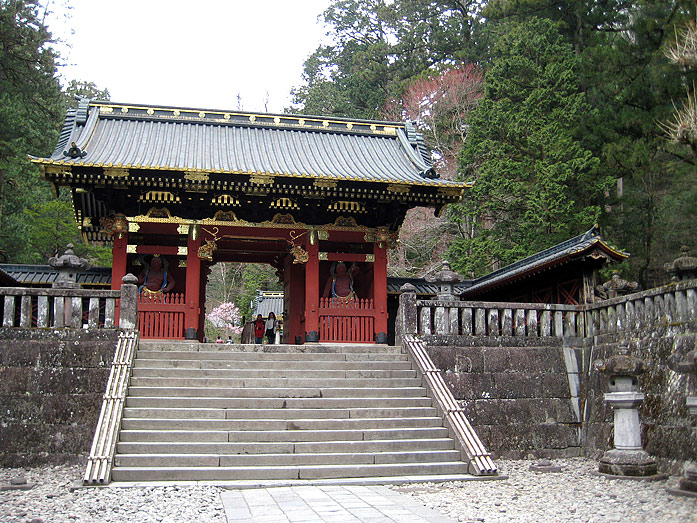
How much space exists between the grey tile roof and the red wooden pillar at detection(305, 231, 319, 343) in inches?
70.2

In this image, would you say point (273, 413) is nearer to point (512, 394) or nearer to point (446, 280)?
point (512, 394)

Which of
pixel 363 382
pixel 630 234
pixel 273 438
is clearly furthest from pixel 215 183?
pixel 630 234

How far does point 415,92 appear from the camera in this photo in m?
32.1

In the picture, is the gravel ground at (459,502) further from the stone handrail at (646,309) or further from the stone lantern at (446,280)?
the stone lantern at (446,280)

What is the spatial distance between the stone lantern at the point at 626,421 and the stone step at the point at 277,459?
2245 millimetres

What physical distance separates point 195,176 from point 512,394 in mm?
8016

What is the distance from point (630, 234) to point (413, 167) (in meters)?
9.87

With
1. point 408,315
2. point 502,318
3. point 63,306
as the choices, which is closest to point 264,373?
point 408,315

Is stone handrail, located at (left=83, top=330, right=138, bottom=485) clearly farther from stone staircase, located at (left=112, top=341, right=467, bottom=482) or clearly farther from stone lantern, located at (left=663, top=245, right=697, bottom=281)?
stone lantern, located at (left=663, top=245, right=697, bottom=281)

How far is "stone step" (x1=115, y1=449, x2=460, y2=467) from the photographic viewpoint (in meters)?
8.75

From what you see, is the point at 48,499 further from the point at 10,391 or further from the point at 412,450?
the point at 412,450

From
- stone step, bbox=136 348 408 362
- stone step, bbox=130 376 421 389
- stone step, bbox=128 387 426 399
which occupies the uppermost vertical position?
stone step, bbox=136 348 408 362

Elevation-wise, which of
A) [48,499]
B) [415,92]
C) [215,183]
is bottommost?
[48,499]

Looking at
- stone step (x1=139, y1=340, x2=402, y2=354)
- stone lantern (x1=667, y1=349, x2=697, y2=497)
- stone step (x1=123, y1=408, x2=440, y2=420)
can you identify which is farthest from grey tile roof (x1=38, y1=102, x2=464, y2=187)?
stone lantern (x1=667, y1=349, x2=697, y2=497)
